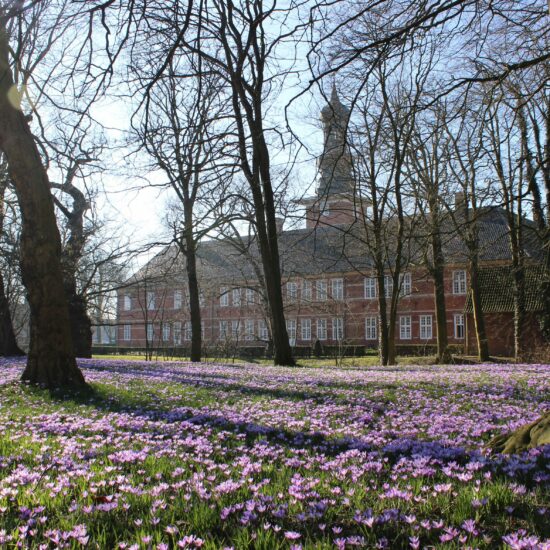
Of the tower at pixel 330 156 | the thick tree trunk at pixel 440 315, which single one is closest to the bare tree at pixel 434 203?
the thick tree trunk at pixel 440 315

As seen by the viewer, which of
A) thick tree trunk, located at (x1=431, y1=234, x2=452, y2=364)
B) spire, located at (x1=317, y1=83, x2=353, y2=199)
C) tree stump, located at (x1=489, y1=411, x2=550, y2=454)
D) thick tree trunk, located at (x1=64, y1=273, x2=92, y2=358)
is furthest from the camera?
thick tree trunk, located at (x1=431, y1=234, x2=452, y2=364)

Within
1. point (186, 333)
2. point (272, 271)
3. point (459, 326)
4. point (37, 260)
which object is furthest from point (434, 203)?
point (186, 333)

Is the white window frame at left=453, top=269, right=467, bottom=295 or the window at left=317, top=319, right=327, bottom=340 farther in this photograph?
the window at left=317, top=319, right=327, bottom=340

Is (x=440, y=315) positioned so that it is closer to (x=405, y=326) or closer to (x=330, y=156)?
(x=330, y=156)

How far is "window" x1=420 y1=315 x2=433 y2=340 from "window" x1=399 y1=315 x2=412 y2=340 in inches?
47.4

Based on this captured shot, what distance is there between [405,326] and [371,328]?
137 inches

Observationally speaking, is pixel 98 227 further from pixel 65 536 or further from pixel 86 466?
pixel 65 536

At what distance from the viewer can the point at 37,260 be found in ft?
28.6

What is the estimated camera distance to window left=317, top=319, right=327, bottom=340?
55.1 m

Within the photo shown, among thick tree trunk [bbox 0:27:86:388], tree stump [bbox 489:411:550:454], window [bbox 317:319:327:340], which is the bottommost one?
window [bbox 317:319:327:340]

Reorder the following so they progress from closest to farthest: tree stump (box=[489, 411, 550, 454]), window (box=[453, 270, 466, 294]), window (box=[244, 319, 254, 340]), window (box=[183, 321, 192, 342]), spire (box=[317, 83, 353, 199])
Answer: tree stump (box=[489, 411, 550, 454])
spire (box=[317, 83, 353, 199])
window (box=[183, 321, 192, 342])
window (box=[453, 270, 466, 294])
window (box=[244, 319, 254, 340])

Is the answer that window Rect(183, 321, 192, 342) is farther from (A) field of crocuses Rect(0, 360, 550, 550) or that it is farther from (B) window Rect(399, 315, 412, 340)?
(A) field of crocuses Rect(0, 360, 550, 550)

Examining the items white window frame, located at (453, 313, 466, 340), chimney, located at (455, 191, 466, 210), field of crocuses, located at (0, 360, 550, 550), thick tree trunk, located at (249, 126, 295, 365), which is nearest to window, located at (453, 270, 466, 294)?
white window frame, located at (453, 313, 466, 340)

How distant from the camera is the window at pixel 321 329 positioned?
5512cm
